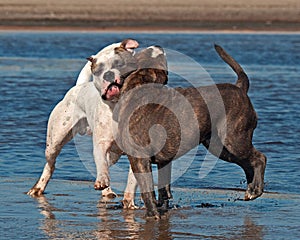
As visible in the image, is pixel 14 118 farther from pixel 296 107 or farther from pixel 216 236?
pixel 216 236

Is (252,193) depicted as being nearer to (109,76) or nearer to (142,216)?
(142,216)

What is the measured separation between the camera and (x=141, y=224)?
679 centimetres

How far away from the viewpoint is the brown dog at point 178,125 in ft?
22.9

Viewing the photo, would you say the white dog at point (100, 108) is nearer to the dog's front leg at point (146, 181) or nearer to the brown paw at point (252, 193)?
the dog's front leg at point (146, 181)

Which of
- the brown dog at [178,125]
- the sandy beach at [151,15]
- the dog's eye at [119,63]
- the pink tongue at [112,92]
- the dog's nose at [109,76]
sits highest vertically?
the dog's eye at [119,63]

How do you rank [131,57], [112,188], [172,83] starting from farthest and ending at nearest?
[172,83]
[112,188]
[131,57]

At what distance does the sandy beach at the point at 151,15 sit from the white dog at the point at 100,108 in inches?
943

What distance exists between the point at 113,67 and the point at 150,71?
33 cm

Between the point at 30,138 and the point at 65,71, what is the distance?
7.63 metres

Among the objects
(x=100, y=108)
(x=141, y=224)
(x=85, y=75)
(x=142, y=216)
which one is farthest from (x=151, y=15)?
(x=141, y=224)

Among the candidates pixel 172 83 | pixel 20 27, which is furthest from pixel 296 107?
pixel 20 27

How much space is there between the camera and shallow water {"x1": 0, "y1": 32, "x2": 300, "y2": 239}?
21.6ft

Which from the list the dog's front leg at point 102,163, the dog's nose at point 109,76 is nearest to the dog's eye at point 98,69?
the dog's nose at point 109,76

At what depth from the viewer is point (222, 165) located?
9125 mm
